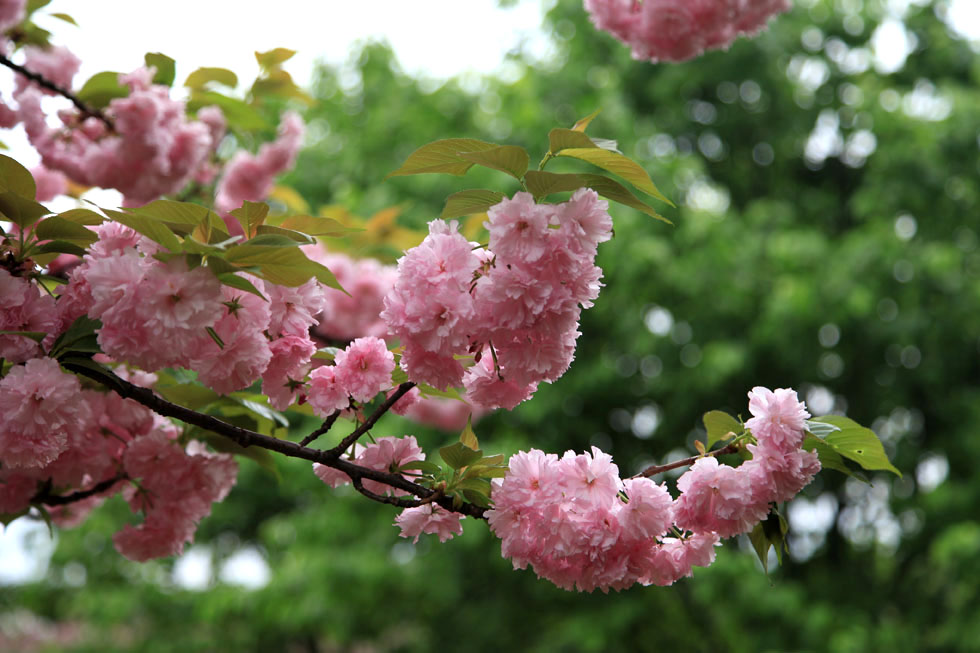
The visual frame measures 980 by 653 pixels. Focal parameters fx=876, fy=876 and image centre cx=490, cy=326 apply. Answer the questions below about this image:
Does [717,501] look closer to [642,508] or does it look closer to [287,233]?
[642,508]

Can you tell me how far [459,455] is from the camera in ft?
4.22

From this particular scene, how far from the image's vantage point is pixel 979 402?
6.57 m

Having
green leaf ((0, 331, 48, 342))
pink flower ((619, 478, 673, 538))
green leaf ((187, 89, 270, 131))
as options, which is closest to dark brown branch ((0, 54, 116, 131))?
green leaf ((187, 89, 270, 131))

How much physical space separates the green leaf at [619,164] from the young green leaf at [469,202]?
12 centimetres

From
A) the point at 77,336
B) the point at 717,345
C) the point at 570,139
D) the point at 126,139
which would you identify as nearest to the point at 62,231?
the point at 77,336

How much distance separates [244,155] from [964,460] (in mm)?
5918

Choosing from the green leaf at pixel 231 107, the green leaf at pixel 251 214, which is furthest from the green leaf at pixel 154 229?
the green leaf at pixel 231 107

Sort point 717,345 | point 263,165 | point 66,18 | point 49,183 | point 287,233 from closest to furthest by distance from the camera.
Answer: point 287,233 → point 66,18 → point 49,183 → point 263,165 → point 717,345

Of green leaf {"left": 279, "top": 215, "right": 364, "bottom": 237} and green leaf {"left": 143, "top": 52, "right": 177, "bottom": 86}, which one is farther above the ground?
green leaf {"left": 279, "top": 215, "right": 364, "bottom": 237}

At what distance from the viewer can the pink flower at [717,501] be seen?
4.05 feet

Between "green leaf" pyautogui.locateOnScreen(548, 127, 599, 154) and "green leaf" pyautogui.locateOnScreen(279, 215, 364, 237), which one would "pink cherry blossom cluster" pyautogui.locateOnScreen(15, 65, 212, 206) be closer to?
"green leaf" pyautogui.locateOnScreen(279, 215, 364, 237)

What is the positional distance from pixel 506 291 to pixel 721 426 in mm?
457

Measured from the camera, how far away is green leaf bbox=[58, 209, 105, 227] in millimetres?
1300

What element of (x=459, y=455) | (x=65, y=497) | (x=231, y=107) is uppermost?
(x=459, y=455)
